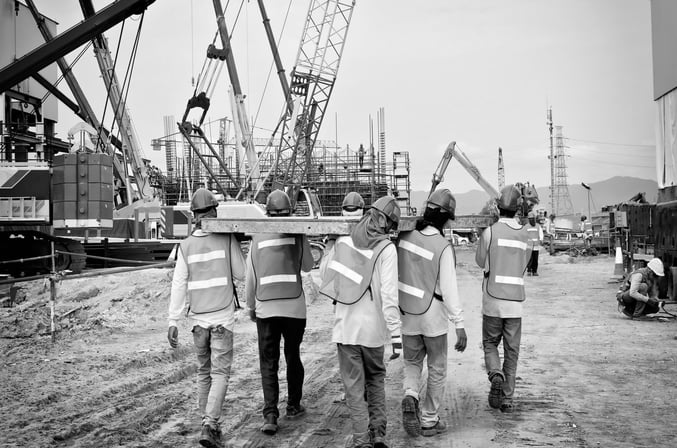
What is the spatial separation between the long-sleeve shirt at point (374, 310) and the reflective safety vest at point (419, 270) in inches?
22.0

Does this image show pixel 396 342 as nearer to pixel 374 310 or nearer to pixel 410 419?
pixel 374 310

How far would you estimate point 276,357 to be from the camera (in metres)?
6.40

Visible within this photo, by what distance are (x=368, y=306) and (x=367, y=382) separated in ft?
2.16

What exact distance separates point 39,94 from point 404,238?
100 feet

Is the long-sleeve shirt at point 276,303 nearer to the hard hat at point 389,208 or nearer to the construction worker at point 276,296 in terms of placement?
the construction worker at point 276,296

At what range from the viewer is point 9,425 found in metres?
6.30

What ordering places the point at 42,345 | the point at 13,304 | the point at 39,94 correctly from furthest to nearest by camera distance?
1. the point at 39,94
2. the point at 13,304
3. the point at 42,345

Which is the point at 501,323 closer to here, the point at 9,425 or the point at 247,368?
the point at 247,368

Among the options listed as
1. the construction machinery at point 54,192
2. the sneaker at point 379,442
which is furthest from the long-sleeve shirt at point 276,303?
the construction machinery at point 54,192

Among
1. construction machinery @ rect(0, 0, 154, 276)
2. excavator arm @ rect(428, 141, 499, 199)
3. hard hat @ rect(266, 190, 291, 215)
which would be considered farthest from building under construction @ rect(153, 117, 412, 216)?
hard hat @ rect(266, 190, 291, 215)

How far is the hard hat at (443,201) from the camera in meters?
6.41

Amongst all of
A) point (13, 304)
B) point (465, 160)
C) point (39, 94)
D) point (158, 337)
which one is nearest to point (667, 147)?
point (465, 160)

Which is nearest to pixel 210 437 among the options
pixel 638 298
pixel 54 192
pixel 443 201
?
pixel 443 201

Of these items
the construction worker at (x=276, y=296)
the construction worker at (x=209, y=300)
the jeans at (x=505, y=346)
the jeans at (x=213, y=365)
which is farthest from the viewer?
the jeans at (x=505, y=346)
